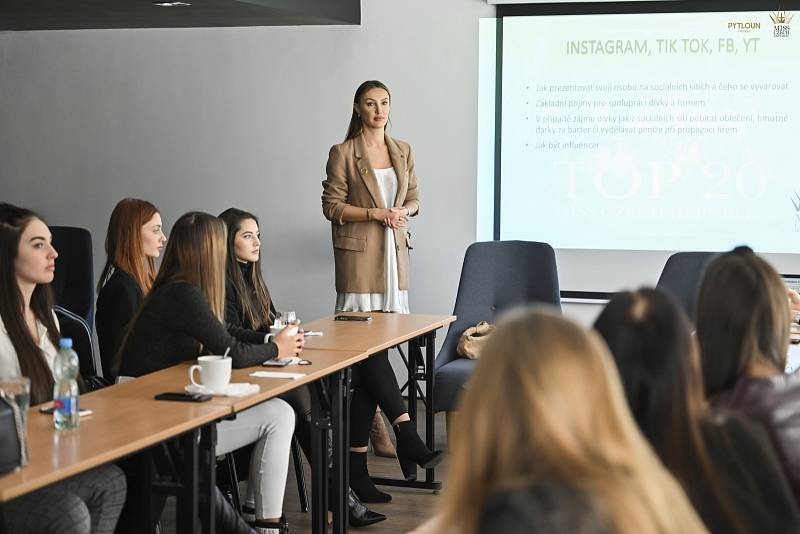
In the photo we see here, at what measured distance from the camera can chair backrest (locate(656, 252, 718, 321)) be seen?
16.8 ft

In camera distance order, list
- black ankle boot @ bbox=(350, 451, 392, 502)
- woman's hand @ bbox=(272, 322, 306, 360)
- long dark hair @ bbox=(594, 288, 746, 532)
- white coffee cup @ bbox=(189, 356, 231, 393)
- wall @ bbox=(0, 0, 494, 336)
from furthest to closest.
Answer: wall @ bbox=(0, 0, 494, 336) < black ankle boot @ bbox=(350, 451, 392, 502) < woman's hand @ bbox=(272, 322, 306, 360) < white coffee cup @ bbox=(189, 356, 231, 393) < long dark hair @ bbox=(594, 288, 746, 532)

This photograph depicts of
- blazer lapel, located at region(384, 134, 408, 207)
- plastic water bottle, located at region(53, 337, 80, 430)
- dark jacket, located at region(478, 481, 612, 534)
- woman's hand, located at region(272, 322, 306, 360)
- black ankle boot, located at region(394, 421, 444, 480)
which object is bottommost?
black ankle boot, located at region(394, 421, 444, 480)

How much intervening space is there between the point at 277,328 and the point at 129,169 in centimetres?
362

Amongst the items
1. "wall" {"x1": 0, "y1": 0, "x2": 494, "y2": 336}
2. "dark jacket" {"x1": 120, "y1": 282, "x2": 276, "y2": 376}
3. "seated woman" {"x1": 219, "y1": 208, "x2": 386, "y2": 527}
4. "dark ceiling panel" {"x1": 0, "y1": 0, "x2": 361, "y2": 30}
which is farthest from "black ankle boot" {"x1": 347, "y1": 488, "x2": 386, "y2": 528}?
"dark ceiling panel" {"x1": 0, "y1": 0, "x2": 361, "y2": 30}

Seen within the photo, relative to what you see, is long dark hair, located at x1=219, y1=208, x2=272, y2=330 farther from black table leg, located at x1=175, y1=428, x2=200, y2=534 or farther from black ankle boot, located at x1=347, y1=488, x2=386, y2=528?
black table leg, located at x1=175, y1=428, x2=200, y2=534

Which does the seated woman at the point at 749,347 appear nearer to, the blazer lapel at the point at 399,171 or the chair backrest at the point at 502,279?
the chair backrest at the point at 502,279

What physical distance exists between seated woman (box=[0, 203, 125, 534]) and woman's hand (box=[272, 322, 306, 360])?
0.74 m

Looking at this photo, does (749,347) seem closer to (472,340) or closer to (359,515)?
(359,515)

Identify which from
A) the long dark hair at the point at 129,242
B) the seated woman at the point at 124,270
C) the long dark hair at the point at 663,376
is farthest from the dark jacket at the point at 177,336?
the long dark hair at the point at 663,376

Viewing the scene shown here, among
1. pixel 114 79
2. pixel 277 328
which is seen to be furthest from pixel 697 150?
pixel 114 79

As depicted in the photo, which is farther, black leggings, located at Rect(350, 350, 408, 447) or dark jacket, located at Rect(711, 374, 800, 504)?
black leggings, located at Rect(350, 350, 408, 447)

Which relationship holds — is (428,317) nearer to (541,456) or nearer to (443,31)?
(443,31)

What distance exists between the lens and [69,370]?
8.63ft

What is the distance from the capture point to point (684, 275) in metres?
5.15
